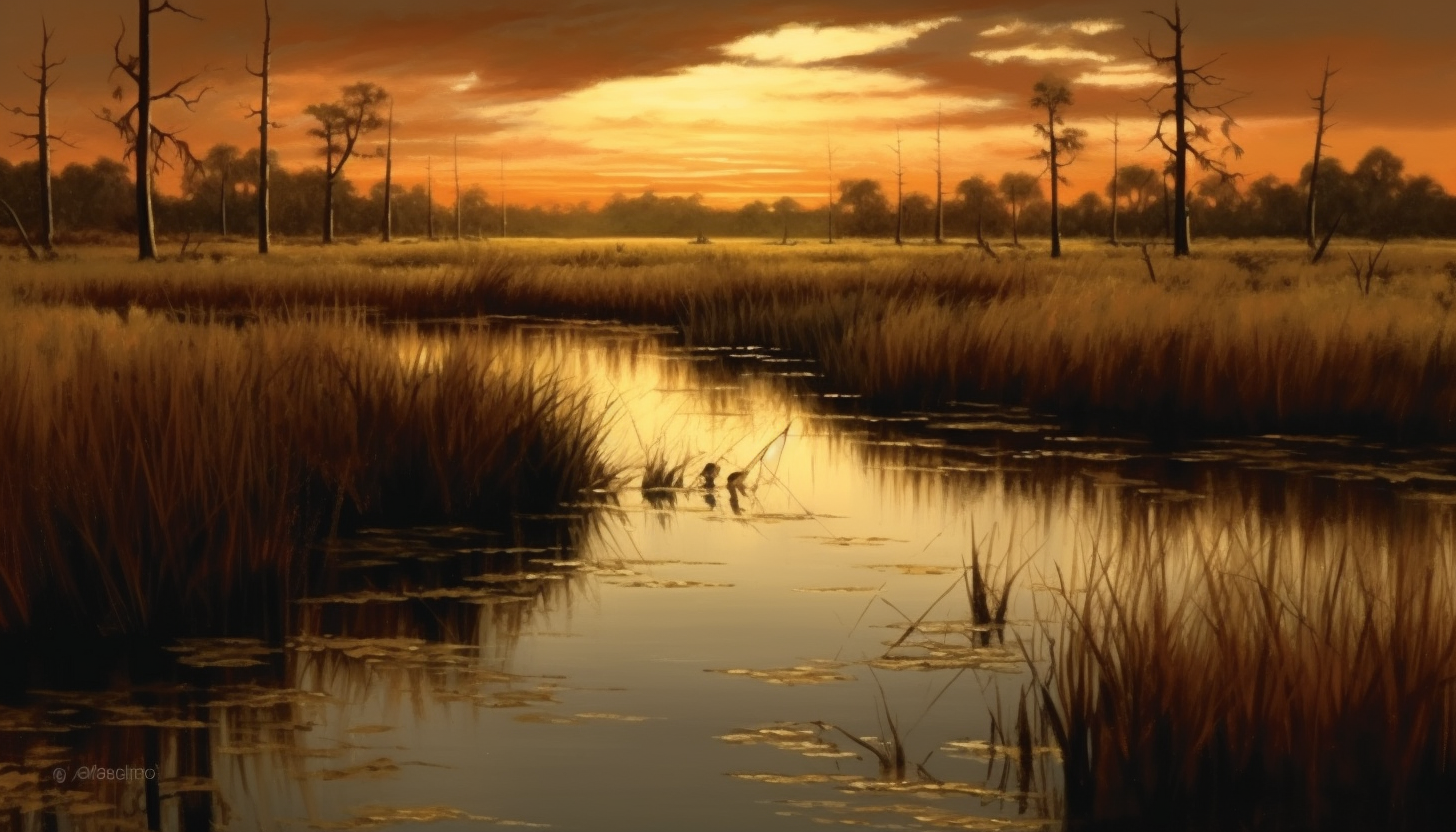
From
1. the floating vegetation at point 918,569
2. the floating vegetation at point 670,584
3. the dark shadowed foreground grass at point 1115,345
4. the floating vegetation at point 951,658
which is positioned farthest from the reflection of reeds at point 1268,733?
the dark shadowed foreground grass at point 1115,345

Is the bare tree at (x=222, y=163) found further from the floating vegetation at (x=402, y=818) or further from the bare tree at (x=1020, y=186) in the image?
the floating vegetation at (x=402, y=818)

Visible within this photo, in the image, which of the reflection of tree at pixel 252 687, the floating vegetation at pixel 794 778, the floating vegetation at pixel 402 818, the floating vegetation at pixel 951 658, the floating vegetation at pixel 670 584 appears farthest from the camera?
the floating vegetation at pixel 670 584

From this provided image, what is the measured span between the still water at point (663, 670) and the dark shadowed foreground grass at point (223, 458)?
325mm

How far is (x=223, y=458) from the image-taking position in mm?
6520

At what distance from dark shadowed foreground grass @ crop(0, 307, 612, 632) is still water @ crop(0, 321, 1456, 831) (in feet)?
1.07

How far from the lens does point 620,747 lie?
4586 mm

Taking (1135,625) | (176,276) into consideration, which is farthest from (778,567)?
(176,276)

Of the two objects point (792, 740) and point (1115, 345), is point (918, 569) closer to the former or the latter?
point (792, 740)

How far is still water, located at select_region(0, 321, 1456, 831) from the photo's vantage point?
417 cm

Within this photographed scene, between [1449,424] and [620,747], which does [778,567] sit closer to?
[620,747]

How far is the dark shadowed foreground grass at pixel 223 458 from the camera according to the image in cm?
588

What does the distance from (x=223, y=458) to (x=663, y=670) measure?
2239 millimetres

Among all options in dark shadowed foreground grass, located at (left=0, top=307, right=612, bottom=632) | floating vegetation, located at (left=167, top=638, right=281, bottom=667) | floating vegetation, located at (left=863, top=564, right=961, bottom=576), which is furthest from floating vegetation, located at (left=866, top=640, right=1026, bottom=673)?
dark shadowed foreground grass, located at (left=0, top=307, right=612, bottom=632)

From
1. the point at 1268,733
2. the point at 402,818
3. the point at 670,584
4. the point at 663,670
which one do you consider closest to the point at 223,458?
the point at 670,584
